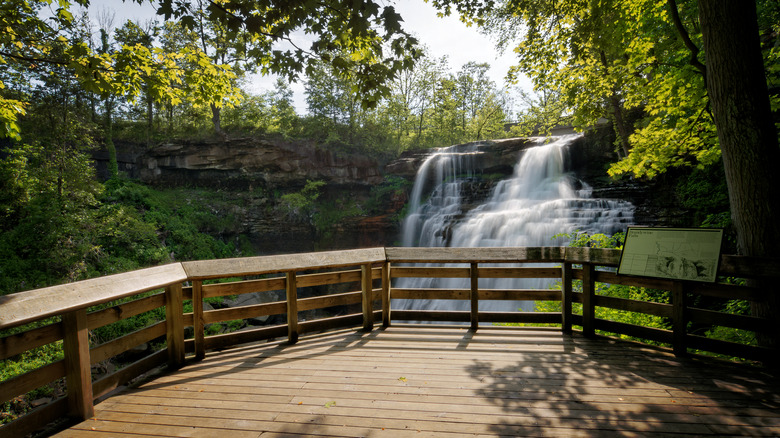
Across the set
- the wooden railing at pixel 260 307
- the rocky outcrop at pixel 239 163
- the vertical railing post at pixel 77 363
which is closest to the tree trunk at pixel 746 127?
the wooden railing at pixel 260 307

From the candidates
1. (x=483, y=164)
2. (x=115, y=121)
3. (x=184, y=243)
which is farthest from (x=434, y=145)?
(x=115, y=121)

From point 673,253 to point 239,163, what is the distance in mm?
22843

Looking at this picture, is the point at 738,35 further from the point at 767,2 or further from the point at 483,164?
the point at 483,164

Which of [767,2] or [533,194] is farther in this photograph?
[533,194]

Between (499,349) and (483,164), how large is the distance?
18.3 meters

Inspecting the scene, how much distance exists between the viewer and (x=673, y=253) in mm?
3436

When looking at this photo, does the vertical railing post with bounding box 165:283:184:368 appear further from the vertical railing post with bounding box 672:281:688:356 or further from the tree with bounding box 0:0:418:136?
the vertical railing post with bounding box 672:281:688:356

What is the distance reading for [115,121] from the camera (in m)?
24.5

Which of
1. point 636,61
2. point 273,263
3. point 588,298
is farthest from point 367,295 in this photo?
point 636,61

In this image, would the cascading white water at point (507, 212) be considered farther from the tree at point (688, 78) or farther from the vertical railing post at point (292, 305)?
the vertical railing post at point (292, 305)

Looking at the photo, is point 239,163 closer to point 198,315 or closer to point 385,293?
point 385,293

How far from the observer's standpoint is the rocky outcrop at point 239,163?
2200 centimetres

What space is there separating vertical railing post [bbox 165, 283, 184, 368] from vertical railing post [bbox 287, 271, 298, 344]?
107cm

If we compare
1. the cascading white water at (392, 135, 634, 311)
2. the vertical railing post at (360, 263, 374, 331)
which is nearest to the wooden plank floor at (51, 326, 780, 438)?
the vertical railing post at (360, 263, 374, 331)
